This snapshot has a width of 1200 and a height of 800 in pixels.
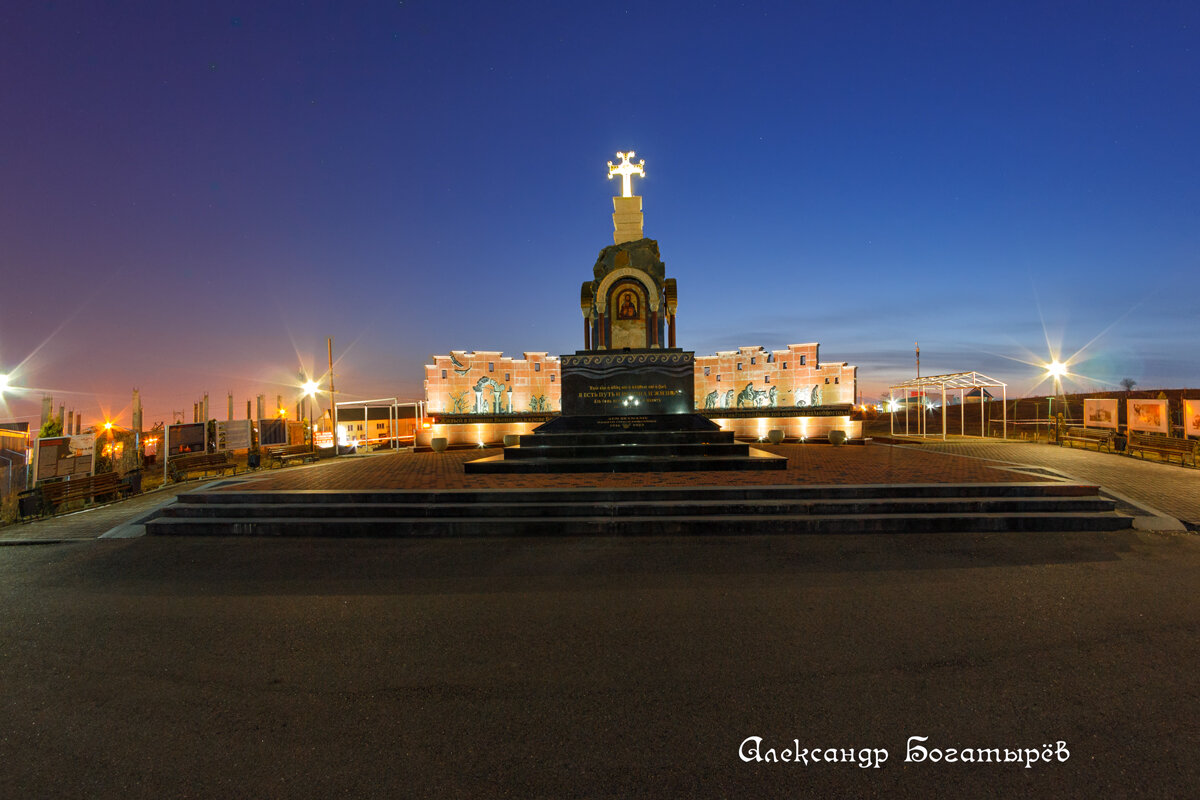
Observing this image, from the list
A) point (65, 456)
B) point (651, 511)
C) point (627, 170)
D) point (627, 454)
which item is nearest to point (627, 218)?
point (627, 170)

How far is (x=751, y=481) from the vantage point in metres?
8.91

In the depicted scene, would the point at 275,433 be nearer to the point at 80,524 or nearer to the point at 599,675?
the point at 80,524

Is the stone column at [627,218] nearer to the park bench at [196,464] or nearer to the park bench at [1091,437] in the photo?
the park bench at [196,464]

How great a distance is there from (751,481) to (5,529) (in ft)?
41.4

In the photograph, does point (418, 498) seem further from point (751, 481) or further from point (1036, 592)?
point (1036, 592)

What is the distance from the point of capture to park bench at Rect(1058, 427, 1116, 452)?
17.3 m

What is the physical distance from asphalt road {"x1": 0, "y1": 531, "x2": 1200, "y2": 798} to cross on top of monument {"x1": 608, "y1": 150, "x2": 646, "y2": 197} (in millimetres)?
16191

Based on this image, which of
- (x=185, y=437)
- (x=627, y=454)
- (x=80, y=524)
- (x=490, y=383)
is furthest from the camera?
(x=490, y=383)

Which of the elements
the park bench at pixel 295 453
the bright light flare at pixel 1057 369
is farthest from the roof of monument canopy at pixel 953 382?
the park bench at pixel 295 453

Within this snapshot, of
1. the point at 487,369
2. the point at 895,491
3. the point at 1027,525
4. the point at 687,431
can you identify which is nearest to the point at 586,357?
the point at 687,431

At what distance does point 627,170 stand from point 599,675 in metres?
18.7

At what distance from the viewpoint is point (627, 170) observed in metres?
19.0

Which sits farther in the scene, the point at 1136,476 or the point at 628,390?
the point at 628,390

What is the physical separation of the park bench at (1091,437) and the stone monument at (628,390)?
1443 centimetres
